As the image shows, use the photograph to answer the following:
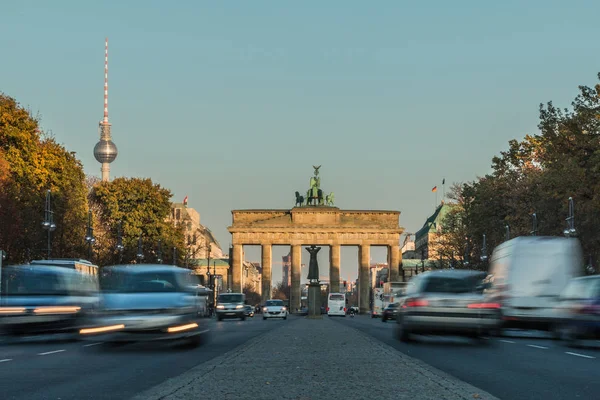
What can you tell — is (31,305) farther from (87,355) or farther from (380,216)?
(380,216)

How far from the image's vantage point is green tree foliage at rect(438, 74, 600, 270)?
2141 inches

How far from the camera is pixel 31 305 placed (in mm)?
29828

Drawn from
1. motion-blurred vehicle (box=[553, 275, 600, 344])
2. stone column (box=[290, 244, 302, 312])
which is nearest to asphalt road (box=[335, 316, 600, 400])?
A: motion-blurred vehicle (box=[553, 275, 600, 344])

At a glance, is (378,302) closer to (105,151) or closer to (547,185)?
(547,185)

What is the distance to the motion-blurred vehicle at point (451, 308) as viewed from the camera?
2516 centimetres

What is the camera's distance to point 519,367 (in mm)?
18234

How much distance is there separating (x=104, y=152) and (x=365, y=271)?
4939cm

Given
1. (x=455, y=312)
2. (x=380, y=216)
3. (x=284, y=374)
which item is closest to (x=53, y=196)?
(x=455, y=312)

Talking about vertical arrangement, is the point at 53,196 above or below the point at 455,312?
above

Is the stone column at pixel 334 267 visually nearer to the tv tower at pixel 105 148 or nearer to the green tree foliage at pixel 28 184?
the tv tower at pixel 105 148

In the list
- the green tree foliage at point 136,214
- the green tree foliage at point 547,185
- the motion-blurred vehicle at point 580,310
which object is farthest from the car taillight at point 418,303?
the green tree foliage at point 136,214

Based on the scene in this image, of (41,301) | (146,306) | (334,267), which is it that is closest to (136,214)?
(334,267)

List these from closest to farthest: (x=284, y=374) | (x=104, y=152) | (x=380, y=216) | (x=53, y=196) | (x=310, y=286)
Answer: (x=284, y=374) < (x=53, y=196) < (x=310, y=286) < (x=380, y=216) < (x=104, y=152)

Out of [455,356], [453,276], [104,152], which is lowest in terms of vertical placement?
[455,356]
